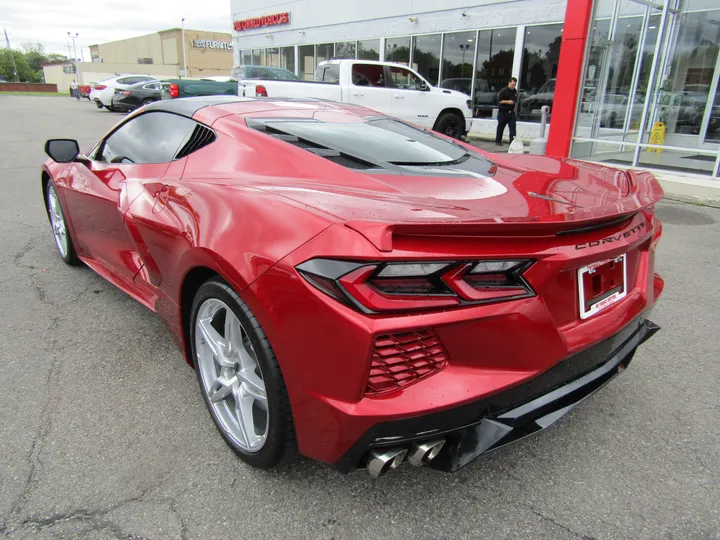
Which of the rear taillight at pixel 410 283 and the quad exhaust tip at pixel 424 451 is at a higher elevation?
the rear taillight at pixel 410 283

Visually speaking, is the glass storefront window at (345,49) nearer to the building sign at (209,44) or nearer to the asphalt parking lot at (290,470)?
the asphalt parking lot at (290,470)

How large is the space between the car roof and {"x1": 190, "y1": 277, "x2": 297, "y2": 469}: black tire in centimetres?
129

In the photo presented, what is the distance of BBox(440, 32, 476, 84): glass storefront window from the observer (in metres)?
16.4

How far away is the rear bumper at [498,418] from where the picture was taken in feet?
5.14

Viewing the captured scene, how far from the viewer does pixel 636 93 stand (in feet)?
33.8

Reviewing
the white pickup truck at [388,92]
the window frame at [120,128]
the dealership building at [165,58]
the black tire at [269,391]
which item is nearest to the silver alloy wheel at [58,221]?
the window frame at [120,128]

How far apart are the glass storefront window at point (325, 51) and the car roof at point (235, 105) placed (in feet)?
65.9

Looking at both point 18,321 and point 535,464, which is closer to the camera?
point 535,464

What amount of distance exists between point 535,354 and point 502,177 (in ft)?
3.47

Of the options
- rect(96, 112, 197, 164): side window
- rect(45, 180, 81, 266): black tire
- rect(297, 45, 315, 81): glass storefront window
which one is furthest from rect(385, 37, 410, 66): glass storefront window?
rect(96, 112, 197, 164): side window

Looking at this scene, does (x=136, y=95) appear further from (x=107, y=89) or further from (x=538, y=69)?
(x=538, y=69)

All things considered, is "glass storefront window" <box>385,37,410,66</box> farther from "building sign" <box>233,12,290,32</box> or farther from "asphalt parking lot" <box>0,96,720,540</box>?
"asphalt parking lot" <box>0,96,720,540</box>

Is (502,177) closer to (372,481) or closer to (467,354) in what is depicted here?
(467,354)

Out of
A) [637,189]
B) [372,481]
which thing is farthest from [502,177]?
[372,481]
